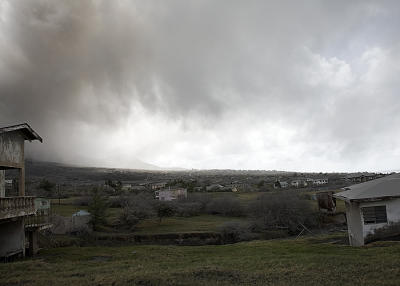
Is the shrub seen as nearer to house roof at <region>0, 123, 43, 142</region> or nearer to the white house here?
the white house

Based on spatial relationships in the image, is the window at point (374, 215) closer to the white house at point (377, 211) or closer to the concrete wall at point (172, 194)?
the white house at point (377, 211)

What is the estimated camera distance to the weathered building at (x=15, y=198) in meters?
18.4

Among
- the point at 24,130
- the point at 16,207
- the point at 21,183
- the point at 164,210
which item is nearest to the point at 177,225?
the point at 164,210

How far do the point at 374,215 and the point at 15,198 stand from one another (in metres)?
19.5

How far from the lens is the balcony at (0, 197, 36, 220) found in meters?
16.7

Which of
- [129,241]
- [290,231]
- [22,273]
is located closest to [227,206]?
[290,231]

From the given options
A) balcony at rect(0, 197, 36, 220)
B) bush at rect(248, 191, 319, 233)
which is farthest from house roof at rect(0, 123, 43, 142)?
bush at rect(248, 191, 319, 233)

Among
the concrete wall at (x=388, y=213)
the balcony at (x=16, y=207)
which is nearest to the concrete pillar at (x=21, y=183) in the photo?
the balcony at (x=16, y=207)

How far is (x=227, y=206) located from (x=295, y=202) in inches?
565

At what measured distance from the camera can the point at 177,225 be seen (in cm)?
4994

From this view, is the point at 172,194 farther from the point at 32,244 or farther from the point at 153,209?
the point at 32,244

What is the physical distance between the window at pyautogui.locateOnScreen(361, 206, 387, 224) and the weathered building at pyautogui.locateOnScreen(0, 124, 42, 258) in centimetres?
1893

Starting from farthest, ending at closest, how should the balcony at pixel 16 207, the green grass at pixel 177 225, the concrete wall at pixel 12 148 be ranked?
the green grass at pixel 177 225, the concrete wall at pixel 12 148, the balcony at pixel 16 207

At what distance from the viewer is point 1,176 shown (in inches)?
842
